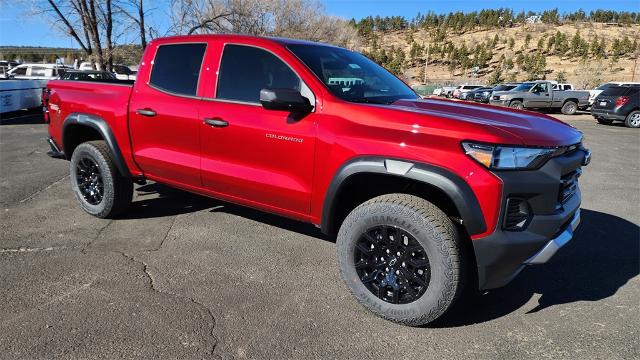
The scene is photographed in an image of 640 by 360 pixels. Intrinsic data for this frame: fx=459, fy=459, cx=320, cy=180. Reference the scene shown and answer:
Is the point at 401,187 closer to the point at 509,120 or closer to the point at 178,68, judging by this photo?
the point at 509,120

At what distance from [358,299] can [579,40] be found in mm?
67823

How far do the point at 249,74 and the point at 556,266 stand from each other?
121 inches

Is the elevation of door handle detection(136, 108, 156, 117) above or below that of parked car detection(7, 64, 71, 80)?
below

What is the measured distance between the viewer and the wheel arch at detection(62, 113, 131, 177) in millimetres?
4547

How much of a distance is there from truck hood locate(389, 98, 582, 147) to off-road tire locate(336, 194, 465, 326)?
616mm

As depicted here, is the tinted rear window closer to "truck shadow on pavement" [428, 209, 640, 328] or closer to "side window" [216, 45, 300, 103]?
"truck shadow on pavement" [428, 209, 640, 328]

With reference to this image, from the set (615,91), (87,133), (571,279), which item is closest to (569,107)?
(615,91)

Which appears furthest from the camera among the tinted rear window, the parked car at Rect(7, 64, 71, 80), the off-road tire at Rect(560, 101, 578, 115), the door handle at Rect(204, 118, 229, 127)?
the off-road tire at Rect(560, 101, 578, 115)

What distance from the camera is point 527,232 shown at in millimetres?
2660

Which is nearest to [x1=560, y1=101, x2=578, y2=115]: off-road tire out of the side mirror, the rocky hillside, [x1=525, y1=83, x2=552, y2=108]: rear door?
[x1=525, y1=83, x2=552, y2=108]: rear door

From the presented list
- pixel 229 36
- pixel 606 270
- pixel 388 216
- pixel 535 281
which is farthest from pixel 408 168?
pixel 606 270

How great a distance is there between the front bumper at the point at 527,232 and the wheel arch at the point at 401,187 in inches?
5.3

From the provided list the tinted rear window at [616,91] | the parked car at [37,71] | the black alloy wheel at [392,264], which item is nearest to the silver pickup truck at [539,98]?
the tinted rear window at [616,91]

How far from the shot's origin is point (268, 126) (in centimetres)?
341
